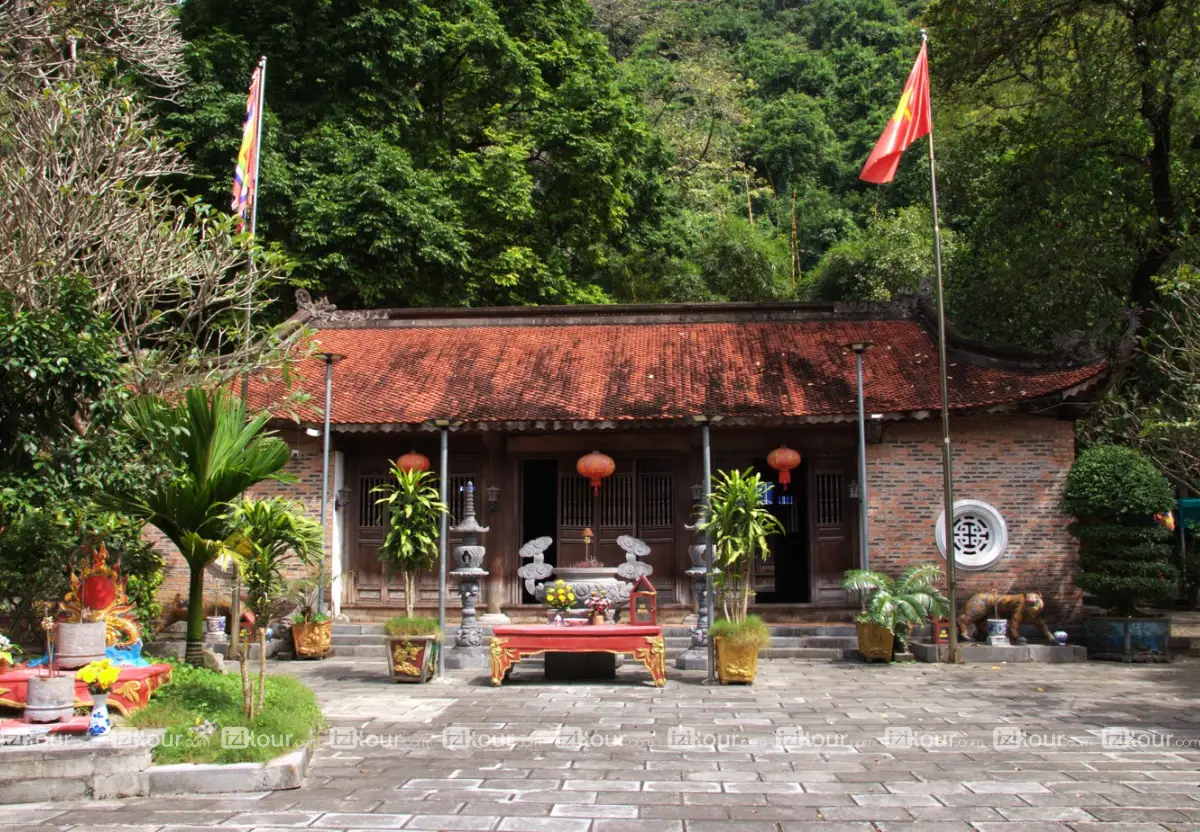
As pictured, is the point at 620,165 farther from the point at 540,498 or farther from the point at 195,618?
the point at 195,618

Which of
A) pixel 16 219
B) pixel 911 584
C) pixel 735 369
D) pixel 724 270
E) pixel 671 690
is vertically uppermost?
pixel 724 270

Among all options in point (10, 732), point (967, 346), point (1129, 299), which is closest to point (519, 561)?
point (967, 346)

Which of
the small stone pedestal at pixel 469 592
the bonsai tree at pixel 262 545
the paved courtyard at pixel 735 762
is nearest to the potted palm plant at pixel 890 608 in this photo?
the paved courtyard at pixel 735 762

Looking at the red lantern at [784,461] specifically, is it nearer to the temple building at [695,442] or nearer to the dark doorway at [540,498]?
the temple building at [695,442]

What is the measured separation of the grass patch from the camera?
5.61 m

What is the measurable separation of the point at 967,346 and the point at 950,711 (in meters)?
7.37

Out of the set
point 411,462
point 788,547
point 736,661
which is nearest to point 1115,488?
point 736,661

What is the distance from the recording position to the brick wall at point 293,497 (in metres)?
13.3

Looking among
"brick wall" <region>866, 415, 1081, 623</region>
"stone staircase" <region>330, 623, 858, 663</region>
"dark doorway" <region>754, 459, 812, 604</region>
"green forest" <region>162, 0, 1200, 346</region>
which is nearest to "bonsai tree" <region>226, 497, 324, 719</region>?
"stone staircase" <region>330, 623, 858, 663</region>

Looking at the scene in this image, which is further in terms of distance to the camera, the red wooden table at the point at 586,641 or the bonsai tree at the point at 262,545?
the red wooden table at the point at 586,641

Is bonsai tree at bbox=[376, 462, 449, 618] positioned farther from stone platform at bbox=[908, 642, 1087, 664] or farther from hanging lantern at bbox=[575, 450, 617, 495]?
stone platform at bbox=[908, 642, 1087, 664]

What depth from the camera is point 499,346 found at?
51.3 feet

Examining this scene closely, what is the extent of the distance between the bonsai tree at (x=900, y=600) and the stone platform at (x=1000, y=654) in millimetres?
338

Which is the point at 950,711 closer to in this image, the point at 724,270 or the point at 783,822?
the point at 783,822
